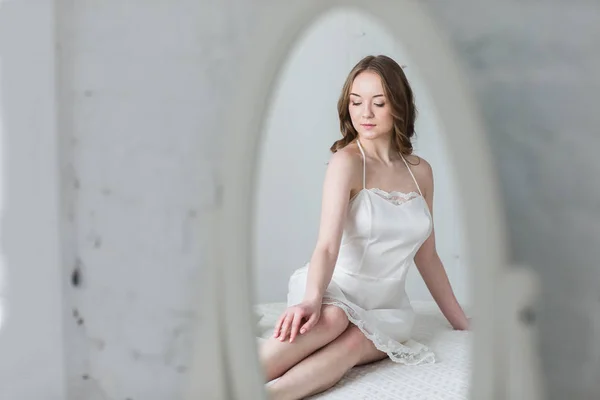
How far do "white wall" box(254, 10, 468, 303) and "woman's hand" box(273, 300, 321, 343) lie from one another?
0.02 m

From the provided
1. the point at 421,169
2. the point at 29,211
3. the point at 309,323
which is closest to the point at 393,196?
the point at 421,169

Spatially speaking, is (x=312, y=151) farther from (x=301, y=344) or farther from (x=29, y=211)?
(x=29, y=211)

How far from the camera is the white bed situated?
596 mm

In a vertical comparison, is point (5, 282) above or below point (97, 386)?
above

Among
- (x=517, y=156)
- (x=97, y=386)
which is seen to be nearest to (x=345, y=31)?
(x=517, y=156)

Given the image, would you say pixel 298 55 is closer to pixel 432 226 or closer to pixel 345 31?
pixel 345 31

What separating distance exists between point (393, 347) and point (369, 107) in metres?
0.23

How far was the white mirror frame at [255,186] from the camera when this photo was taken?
1.77ft

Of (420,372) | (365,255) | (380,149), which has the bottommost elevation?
(420,372)

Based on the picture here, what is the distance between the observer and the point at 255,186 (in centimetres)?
59

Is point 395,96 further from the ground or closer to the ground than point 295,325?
further from the ground

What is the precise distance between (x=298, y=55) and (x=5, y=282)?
0.40 metres

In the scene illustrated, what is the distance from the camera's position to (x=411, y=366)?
637mm

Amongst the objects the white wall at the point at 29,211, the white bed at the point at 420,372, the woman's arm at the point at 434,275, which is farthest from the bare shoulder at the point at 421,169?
the white wall at the point at 29,211
